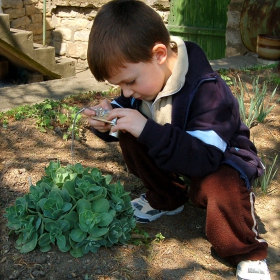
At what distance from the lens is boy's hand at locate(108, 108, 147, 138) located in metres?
1.88

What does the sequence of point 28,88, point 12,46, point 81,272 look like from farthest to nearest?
point 12,46 → point 28,88 → point 81,272

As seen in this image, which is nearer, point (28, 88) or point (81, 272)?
point (81, 272)

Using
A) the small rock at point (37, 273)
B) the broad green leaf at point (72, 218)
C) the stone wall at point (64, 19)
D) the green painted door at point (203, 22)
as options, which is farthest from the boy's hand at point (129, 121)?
the green painted door at point (203, 22)

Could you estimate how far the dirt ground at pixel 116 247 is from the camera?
1.83m

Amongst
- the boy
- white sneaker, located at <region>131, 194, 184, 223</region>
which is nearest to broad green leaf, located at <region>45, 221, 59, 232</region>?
the boy

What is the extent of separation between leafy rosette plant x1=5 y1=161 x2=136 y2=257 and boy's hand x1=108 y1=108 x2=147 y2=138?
0.96 feet

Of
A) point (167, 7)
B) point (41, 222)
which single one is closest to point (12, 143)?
point (41, 222)

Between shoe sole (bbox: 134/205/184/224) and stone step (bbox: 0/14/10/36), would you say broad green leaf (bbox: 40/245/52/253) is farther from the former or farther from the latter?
stone step (bbox: 0/14/10/36)

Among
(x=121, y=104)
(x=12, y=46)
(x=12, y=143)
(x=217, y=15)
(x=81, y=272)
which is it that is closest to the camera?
(x=81, y=272)

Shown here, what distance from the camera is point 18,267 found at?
181 cm

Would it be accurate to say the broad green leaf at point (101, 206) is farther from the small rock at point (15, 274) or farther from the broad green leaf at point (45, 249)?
the small rock at point (15, 274)

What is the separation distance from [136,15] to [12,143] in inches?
60.0

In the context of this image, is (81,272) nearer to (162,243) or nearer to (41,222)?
(41,222)

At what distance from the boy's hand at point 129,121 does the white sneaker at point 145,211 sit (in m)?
0.61
